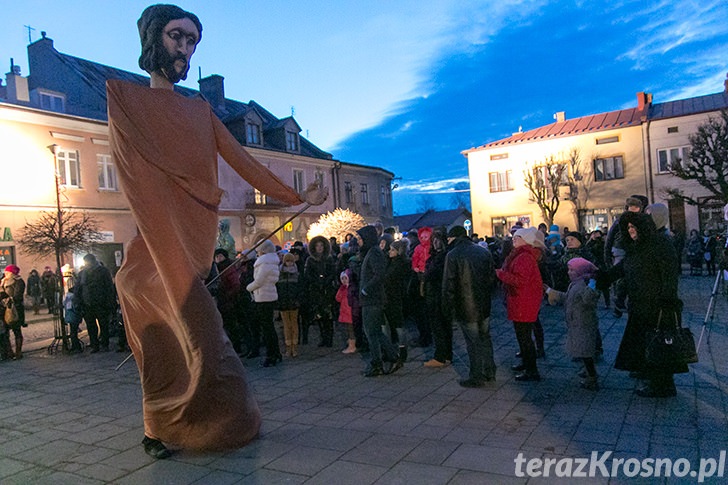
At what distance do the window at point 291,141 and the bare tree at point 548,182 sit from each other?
47.3 ft

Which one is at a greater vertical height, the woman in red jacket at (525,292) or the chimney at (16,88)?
the chimney at (16,88)

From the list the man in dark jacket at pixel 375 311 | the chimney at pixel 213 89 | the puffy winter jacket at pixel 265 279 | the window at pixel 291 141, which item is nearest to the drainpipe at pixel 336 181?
the window at pixel 291 141

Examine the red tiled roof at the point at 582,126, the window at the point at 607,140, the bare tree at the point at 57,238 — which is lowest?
the bare tree at the point at 57,238

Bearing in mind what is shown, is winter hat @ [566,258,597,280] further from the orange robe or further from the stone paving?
the orange robe

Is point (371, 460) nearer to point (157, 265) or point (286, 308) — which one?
point (157, 265)

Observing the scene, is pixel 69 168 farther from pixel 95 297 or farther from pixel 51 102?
pixel 95 297

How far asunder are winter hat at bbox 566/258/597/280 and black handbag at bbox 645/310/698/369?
101cm

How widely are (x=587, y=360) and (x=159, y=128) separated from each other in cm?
457

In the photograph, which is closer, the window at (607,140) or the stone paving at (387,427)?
the stone paving at (387,427)

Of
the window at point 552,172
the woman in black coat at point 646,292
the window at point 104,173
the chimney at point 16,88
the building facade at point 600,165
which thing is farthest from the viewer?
the window at point 552,172

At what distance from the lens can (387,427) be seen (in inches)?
185

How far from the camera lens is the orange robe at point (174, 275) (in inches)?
157

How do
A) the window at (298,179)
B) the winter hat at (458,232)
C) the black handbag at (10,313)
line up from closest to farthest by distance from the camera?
the winter hat at (458,232)
the black handbag at (10,313)
the window at (298,179)

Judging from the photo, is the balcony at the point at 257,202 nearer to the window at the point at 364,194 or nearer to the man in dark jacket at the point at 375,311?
the window at the point at 364,194
